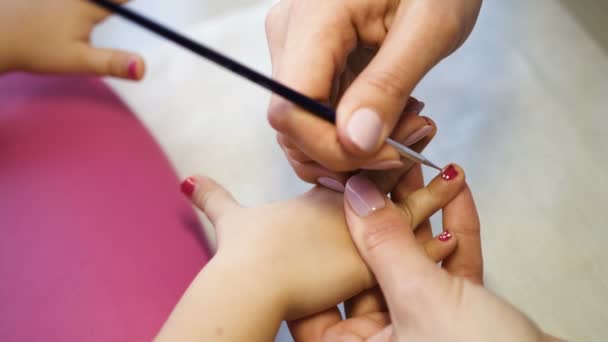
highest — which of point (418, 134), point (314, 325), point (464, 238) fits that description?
point (418, 134)

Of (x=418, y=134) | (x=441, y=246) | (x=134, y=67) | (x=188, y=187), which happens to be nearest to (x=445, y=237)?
(x=441, y=246)

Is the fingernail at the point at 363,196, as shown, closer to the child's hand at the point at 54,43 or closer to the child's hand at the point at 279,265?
the child's hand at the point at 279,265

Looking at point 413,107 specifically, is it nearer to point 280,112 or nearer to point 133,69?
point 280,112

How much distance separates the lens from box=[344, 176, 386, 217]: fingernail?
22.3 inches

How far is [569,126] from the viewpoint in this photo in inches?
32.1

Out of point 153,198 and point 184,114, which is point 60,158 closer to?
point 153,198

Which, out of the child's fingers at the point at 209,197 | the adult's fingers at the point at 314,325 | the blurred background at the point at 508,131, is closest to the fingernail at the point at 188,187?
the child's fingers at the point at 209,197

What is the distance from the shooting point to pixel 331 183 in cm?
64

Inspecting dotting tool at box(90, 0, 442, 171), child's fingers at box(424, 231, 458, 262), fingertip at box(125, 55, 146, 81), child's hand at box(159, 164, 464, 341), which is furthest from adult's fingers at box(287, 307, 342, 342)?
fingertip at box(125, 55, 146, 81)

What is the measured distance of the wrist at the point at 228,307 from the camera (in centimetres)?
52

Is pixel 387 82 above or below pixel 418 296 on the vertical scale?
above

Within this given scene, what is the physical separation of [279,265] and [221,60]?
263 mm

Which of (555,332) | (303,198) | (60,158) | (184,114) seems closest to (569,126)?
(555,332)

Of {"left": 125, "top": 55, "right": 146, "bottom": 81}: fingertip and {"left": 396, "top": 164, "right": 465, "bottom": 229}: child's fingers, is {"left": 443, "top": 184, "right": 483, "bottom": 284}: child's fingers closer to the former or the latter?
{"left": 396, "top": 164, "right": 465, "bottom": 229}: child's fingers
